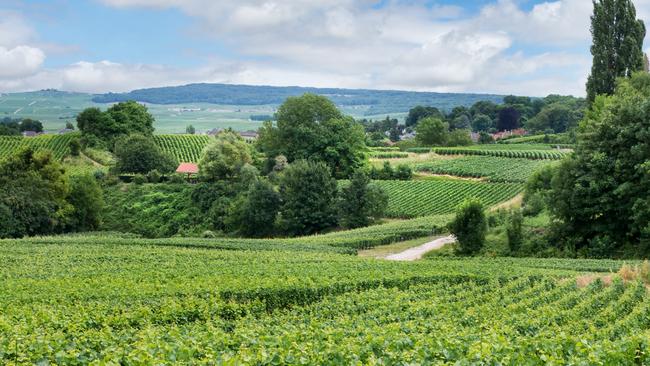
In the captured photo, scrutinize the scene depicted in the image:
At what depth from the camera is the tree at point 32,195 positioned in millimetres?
56219

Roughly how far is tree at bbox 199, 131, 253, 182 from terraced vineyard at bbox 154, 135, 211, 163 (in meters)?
25.0

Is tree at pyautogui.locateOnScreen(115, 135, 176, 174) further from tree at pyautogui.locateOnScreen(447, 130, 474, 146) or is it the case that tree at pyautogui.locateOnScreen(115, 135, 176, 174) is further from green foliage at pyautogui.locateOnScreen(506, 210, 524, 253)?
tree at pyautogui.locateOnScreen(447, 130, 474, 146)

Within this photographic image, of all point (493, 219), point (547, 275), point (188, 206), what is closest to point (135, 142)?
point (188, 206)

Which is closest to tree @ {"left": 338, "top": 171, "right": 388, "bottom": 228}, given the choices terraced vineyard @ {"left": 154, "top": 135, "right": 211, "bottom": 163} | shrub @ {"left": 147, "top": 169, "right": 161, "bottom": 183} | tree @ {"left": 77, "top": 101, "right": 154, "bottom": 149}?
shrub @ {"left": 147, "top": 169, "right": 161, "bottom": 183}

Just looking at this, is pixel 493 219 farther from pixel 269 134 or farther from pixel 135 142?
pixel 135 142

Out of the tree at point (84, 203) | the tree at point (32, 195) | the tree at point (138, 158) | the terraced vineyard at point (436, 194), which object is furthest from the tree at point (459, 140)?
the tree at point (32, 195)

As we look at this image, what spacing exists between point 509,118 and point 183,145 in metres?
101

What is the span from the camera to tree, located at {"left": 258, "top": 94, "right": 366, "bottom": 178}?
8488cm

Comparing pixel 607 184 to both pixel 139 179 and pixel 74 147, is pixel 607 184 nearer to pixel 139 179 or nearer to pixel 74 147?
pixel 139 179

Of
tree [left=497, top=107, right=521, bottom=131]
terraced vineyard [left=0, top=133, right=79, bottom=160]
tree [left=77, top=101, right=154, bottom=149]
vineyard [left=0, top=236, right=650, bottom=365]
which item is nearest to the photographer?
vineyard [left=0, top=236, right=650, bottom=365]

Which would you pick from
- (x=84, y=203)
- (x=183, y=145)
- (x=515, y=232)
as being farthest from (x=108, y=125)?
(x=515, y=232)

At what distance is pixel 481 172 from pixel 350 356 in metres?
75.8

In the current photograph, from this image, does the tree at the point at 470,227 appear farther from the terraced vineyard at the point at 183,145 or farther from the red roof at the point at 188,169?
the terraced vineyard at the point at 183,145

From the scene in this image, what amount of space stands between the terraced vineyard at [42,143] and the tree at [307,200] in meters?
51.2
